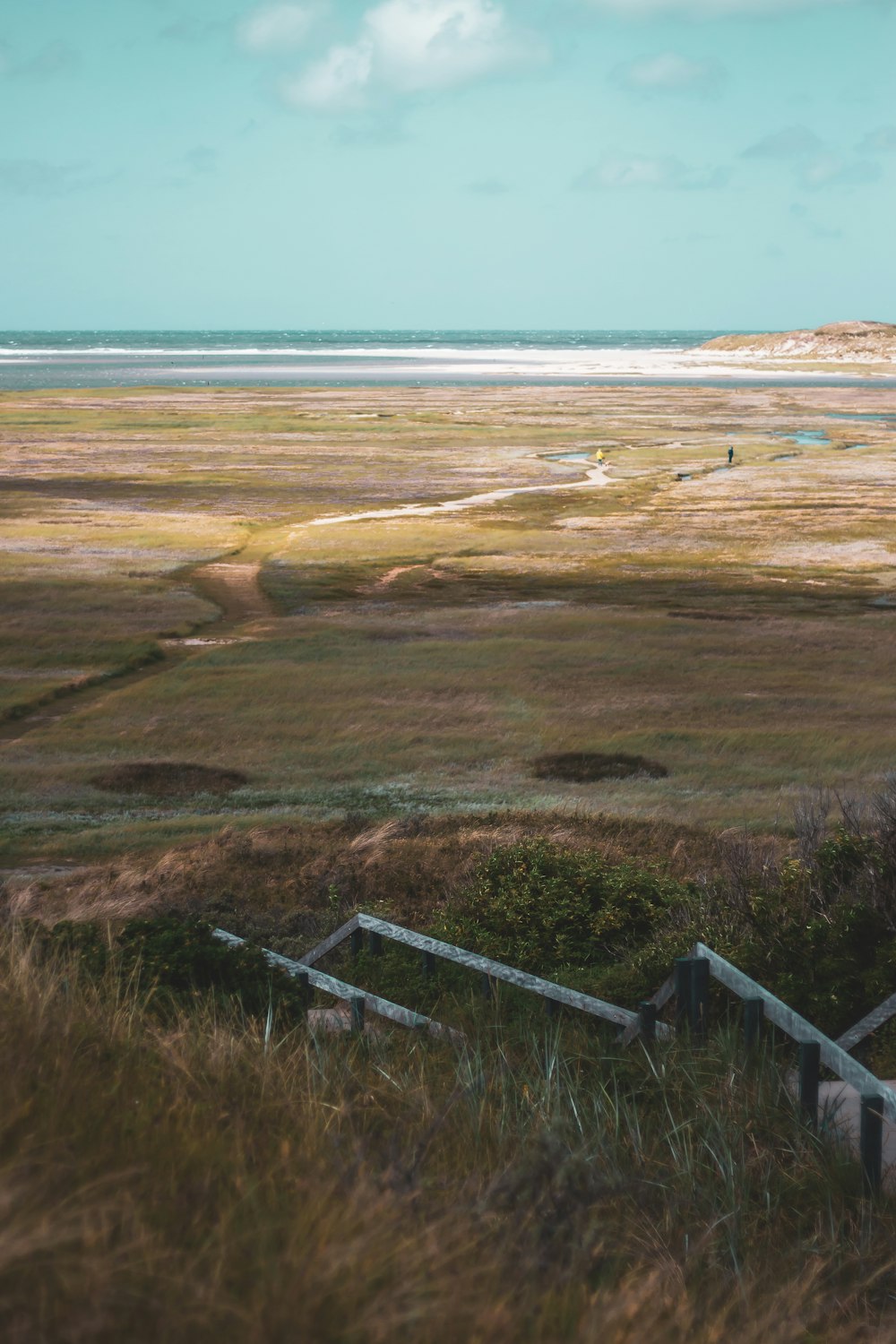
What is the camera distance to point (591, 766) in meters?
23.3

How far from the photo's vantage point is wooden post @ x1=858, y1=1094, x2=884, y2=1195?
6.24 meters

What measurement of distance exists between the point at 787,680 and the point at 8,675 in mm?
17673

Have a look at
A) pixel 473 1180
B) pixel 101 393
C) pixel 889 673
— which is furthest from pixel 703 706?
pixel 101 393

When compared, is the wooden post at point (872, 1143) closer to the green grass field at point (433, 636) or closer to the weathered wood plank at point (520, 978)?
the weathered wood plank at point (520, 978)

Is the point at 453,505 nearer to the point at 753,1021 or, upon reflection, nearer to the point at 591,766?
the point at 591,766

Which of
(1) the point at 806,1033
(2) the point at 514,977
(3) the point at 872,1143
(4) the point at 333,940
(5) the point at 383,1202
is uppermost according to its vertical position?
(5) the point at 383,1202

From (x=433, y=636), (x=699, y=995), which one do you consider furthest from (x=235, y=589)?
(x=699, y=995)

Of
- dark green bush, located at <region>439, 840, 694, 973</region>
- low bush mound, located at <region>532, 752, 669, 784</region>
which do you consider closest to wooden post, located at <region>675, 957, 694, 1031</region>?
dark green bush, located at <region>439, 840, 694, 973</region>

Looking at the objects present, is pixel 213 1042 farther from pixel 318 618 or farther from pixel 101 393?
pixel 101 393

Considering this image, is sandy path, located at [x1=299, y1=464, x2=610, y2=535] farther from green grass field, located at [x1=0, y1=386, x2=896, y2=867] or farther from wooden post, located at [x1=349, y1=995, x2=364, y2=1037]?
wooden post, located at [x1=349, y1=995, x2=364, y2=1037]

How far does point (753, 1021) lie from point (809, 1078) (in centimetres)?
77

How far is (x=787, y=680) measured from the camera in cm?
2950

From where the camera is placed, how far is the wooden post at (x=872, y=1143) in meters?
6.24

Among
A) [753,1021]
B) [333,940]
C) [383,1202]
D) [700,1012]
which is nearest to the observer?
[383,1202]
